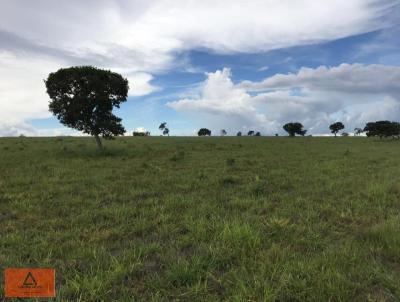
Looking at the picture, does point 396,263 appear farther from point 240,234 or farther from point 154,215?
point 154,215

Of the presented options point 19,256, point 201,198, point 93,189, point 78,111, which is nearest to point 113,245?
point 19,256

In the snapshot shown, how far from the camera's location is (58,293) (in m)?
5.06

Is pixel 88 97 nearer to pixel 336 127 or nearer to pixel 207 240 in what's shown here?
Answer: pixel 207 240

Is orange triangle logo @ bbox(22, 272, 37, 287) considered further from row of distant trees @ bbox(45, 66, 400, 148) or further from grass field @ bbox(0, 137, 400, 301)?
row of distant trees @ bbox(45, 66, 400, 148)

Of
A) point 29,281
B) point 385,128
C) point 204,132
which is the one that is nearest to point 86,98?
point 29,281

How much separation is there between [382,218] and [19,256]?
8662 millimetres

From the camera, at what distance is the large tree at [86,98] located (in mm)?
27297

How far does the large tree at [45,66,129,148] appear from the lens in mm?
27297

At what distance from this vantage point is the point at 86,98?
2722 centimetres
